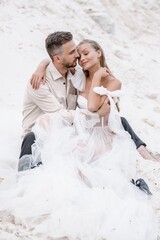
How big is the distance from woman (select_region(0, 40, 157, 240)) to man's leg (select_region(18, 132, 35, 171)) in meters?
0.07

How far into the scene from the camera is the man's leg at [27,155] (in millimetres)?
4301

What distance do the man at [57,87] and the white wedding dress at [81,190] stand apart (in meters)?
0.21

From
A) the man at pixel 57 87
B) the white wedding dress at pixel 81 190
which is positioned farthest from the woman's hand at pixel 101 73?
the white wedding dress at pixel 81 190

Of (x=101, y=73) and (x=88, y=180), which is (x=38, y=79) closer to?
(x=101, y=73)

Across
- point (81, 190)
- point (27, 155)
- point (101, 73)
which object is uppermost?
point (101, 73)

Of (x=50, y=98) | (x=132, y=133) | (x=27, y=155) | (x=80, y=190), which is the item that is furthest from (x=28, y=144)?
(x=132, y=133)

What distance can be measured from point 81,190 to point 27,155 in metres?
0.66

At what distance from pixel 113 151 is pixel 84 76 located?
86 centimetres

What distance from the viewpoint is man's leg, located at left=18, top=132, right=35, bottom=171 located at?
4.30 metres

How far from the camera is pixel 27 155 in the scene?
4.35 metres

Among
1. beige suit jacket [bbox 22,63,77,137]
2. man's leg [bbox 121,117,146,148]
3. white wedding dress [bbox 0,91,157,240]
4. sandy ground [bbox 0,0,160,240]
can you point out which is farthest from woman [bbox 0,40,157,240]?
sandy ground [bbox 0,0,160,240]

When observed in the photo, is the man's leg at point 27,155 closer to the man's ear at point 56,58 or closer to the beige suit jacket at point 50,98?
the beige suit jacket at point 50,98

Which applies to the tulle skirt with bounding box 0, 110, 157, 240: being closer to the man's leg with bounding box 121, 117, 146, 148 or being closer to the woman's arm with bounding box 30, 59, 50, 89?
the woman's arm with bounding box 30, 59, 50, 89

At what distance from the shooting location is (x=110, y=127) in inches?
189
